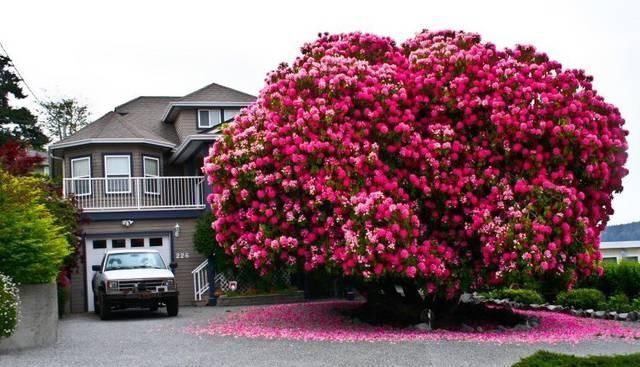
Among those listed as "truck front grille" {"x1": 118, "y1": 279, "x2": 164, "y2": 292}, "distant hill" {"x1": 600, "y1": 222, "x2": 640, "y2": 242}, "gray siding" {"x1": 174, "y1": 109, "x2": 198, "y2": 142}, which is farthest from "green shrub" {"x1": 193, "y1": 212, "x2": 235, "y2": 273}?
"distant hill" {"x1": 600, "y1": 222, "x2": 640, "y2": 242}

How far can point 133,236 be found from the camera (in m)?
26.6

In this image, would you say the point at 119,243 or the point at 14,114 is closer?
the point at 119,243

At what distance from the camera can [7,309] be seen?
1245 cm

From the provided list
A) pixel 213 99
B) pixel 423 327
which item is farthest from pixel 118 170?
pixel 423 327

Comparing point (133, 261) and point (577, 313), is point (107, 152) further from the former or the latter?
point (577, 313)

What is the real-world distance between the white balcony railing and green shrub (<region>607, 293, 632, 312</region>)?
1358cm

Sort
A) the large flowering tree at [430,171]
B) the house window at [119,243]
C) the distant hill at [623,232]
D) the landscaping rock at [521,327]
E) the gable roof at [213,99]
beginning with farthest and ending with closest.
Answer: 1. the distant hill at [623,232]
2. the gable roof at [213,99]
3. the house window at [119,243]
4. the landscaping rock at [521,327]
5. the large flowering tree at [430,171]

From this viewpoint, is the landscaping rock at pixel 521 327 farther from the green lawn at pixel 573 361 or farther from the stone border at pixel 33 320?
the stone border at pixel 33 320

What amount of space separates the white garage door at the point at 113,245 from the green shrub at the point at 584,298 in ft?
41.7

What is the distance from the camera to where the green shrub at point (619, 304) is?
18.2m

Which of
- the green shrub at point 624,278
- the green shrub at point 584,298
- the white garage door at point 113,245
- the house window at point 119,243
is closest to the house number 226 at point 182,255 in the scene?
the white garage door at point 113,245

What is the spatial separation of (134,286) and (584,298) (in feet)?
34.0

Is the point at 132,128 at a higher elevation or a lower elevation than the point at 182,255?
higher

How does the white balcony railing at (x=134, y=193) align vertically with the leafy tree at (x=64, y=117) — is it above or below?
below
